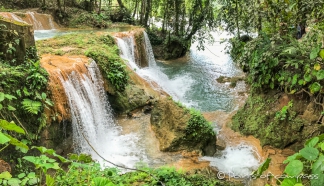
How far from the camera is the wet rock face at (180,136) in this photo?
6.68m

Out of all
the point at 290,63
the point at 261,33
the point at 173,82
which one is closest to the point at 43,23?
the point at 173,82

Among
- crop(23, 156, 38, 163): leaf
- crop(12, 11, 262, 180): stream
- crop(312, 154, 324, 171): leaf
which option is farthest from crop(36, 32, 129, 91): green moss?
crop(312, 154, 324, 171): leaf

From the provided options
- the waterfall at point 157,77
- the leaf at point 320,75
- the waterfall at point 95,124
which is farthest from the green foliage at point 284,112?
the waterfall at point 157,77

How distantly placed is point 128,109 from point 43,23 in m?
9.86

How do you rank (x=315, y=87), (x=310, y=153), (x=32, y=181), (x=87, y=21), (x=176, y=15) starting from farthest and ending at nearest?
1. (x=87, y=21)
2. (x=176, y=15)
3. (x=315, y=87)
4. (x=32, y=181)
5. (x=310, y=153)

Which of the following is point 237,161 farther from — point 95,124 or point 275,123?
point 95,124

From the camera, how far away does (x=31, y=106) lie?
5039 millimetres

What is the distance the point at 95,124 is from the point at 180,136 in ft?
7.79

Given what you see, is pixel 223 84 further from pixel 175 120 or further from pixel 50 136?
pixel 50 136

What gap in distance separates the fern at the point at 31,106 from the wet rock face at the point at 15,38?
0.91m

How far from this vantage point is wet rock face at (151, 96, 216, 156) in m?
6.68

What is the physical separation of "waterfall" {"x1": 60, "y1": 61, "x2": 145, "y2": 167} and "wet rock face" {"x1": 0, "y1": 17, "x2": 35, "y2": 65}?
1279 mm

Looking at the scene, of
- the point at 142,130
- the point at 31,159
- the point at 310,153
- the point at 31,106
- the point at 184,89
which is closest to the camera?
A: the point at 310,153

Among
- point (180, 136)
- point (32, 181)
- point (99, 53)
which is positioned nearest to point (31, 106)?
point (32, 181)
